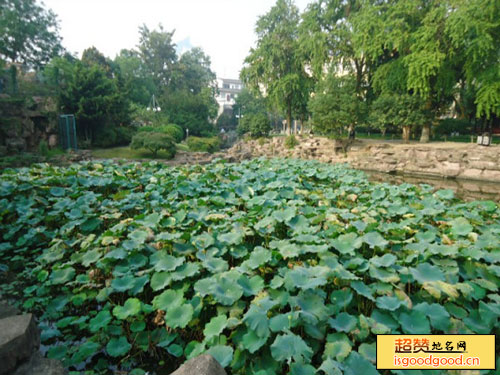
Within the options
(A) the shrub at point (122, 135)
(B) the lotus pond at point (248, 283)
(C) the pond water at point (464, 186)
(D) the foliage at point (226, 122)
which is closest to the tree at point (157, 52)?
(D) the foliage at point (226, 122)

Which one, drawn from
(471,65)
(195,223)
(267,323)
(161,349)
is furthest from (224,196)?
(471,65)

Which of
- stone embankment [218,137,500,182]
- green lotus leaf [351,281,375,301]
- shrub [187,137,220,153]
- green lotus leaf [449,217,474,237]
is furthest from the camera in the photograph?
shrub [187,137,220,153]

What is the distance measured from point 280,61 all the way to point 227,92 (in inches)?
1882

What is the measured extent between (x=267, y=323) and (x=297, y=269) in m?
0.54

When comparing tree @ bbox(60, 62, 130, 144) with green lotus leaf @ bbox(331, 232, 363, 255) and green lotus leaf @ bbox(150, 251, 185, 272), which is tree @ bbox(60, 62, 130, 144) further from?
green lotus leaf @ bbox(331, 232, 363, 255)

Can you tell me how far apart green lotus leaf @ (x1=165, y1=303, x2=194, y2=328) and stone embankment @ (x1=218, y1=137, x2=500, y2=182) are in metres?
12.6

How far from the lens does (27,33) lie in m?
29.0

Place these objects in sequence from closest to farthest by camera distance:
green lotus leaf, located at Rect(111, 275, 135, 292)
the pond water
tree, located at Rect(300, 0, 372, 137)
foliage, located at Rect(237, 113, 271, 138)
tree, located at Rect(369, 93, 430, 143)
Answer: green lotus leaf, located at Rect(111, 275, 135, 292), the pond water, tree, located at Rect(369, 93, 430, 143), tree, located at Rect(300, 0, 372, 137), foliage, located at Rect(237, 113, 271, 138)

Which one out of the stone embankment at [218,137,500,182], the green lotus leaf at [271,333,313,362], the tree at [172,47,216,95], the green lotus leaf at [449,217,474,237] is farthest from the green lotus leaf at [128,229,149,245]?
the tree at [172,47,216,95]

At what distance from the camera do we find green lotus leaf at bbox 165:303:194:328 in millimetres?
1890

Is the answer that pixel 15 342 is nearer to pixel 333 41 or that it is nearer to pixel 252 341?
pixel 252 341

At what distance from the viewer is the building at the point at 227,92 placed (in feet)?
201

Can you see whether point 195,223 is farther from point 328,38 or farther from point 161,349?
point 328,38

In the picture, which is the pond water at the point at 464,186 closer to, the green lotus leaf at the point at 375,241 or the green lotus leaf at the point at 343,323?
the green lotus leaf at the point at 375,241
